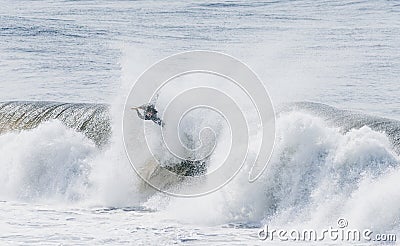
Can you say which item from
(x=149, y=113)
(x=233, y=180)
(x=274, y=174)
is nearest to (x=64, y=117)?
(x=149, y=113)

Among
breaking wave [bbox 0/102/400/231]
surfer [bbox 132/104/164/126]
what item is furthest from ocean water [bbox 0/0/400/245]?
surfer [bbox 132/104/164/126]

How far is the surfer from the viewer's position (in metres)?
17.0

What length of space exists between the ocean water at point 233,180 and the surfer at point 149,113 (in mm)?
600

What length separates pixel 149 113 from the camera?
17.2 metres

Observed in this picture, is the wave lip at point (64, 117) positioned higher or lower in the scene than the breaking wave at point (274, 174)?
higher

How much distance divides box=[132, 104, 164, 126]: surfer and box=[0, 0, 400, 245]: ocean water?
600 mm

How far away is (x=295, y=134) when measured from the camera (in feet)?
48.8

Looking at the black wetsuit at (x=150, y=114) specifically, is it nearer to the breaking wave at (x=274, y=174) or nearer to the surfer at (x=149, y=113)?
the surfer at (x=149, y=113)

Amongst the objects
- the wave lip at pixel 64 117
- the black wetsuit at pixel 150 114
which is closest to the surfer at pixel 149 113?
the black wetsuit at pixel 150 114

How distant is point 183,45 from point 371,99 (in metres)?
Answer: 11.4

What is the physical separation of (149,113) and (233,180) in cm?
327

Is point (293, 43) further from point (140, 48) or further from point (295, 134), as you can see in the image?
point (295, 134)

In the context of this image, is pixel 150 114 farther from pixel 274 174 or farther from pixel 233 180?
pixel 274 174

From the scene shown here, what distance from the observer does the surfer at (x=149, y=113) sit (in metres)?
17.0
